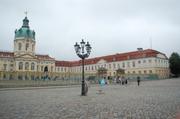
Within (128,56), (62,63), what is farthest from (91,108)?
(62,63)

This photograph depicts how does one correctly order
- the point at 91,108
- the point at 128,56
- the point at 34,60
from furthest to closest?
the point at 128,56
the point at 34,60
the point at 91,108

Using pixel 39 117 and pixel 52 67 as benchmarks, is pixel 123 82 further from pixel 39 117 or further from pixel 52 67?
pixel 52 67

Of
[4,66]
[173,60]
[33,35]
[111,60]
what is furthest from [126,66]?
[4,66]

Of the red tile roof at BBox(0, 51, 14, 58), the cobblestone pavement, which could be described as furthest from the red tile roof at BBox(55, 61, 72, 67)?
the cobblestone pavement

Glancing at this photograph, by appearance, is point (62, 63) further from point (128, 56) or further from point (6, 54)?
point (128, 56)

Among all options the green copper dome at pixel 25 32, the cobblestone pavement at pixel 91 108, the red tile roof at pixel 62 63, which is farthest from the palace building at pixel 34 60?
the cobblestone pavement at pixel 91 108

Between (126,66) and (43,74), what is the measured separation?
54028 millimetres

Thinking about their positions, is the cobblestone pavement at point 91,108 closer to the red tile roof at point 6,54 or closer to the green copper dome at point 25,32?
the green copper dome at point 25,32

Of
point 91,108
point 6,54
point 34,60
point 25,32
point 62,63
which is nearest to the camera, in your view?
point 91,108

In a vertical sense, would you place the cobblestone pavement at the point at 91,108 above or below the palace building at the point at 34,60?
below

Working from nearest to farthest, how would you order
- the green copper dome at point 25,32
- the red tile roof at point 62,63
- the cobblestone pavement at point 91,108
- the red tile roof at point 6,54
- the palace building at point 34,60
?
the cobblestone pavement at point 91,108, the green copper dome at point 25,32, the palace building at point 34,60, the red tile roof at point 6,54, the red tile roof at point 62,63

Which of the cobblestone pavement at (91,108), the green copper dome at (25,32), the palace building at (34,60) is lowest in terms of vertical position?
the cobblestone pavement at (91,108)

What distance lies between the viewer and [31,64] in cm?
8875

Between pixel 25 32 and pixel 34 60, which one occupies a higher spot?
pixel 25 32
